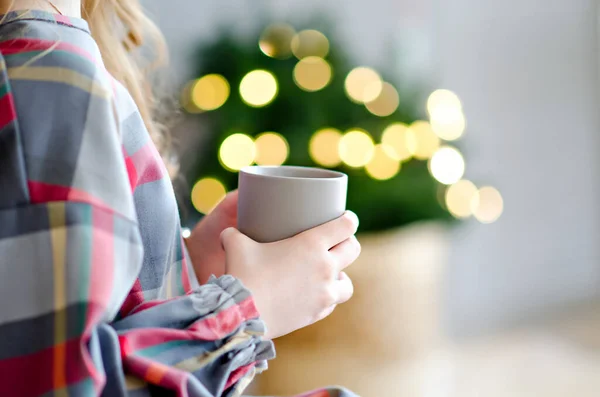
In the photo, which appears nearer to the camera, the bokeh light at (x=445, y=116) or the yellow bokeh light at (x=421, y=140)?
the yellow bokeh light at (x=421, y=140)

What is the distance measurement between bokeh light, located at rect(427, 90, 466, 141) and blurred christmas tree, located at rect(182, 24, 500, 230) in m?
0.15

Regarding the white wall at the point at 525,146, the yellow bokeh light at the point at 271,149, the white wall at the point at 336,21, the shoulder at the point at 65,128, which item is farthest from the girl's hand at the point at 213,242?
the white wall at the point at 525,146

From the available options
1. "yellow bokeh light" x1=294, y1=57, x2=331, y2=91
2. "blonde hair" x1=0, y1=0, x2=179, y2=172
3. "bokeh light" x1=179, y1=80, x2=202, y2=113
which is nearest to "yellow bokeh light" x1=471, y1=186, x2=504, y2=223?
"yellow bokeh light" x1=294, y1=57, x2=331, y2=91

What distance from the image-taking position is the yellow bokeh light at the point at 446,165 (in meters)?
1.64

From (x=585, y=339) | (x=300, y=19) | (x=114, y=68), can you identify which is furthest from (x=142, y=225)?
(x=585, y=339)

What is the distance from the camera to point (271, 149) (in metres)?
1.49

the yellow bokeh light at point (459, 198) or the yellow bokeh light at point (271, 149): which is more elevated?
the yellow bokeh light at point (271, 149)

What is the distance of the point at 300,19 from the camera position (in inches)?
63.1

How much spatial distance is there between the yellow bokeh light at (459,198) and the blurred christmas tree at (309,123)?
0.04 meters

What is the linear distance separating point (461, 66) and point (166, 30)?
3.37 ft

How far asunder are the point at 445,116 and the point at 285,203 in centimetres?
138

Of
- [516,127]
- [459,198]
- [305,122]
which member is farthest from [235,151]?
[516,127]

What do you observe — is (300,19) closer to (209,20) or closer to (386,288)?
(209,20)

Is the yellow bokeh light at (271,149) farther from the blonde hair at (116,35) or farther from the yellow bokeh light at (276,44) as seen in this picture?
the blonde hair at (116,35)
